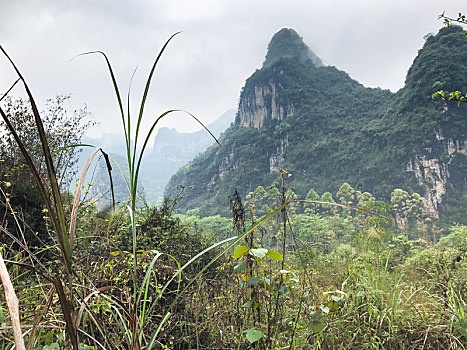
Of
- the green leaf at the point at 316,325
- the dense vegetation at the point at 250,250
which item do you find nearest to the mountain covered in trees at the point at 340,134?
the dense vegetation at the point at 250,250

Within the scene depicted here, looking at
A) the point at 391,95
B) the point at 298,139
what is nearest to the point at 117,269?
the point at 298,139

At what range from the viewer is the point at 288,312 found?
184 centimetres

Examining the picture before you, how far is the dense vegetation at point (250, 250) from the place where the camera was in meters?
0.56

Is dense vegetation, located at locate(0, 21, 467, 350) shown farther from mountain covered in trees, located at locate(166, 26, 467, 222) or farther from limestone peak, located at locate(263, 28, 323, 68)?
limestone peak, located at locate(263, 28, 323, 68)

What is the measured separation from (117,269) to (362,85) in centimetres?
6014

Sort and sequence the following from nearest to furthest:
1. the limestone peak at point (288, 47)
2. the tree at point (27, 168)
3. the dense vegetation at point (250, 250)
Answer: the dense vegetation at point (250, 250) < the tree at point (27, 168) < the limestone peak at point (288, 47)

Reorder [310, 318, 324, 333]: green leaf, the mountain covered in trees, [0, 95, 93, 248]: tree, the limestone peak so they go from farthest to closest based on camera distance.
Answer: the limestone peak → the mountain covered in trees → [0, 95, 93, 248]: tree → [310, 318, 324, 333]: green leaf

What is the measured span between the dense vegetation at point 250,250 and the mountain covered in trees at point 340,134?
13.5 inches

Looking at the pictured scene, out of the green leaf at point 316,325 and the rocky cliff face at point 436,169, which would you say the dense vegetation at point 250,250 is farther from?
the rocky cliff face at point 436,169

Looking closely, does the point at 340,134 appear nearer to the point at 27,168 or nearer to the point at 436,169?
the point at 436,169

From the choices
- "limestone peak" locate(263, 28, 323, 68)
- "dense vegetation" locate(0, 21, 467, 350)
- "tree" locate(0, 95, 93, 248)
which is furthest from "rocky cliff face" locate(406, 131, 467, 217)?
"tree" locate(0, 95, 93, 248)

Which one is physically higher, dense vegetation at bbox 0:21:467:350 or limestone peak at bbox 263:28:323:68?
limestone peak at bbox 263:28:323:68

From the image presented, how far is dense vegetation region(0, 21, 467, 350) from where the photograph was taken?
22.1 inches

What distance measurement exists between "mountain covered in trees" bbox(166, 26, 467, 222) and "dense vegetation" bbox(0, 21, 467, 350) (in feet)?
1.13
